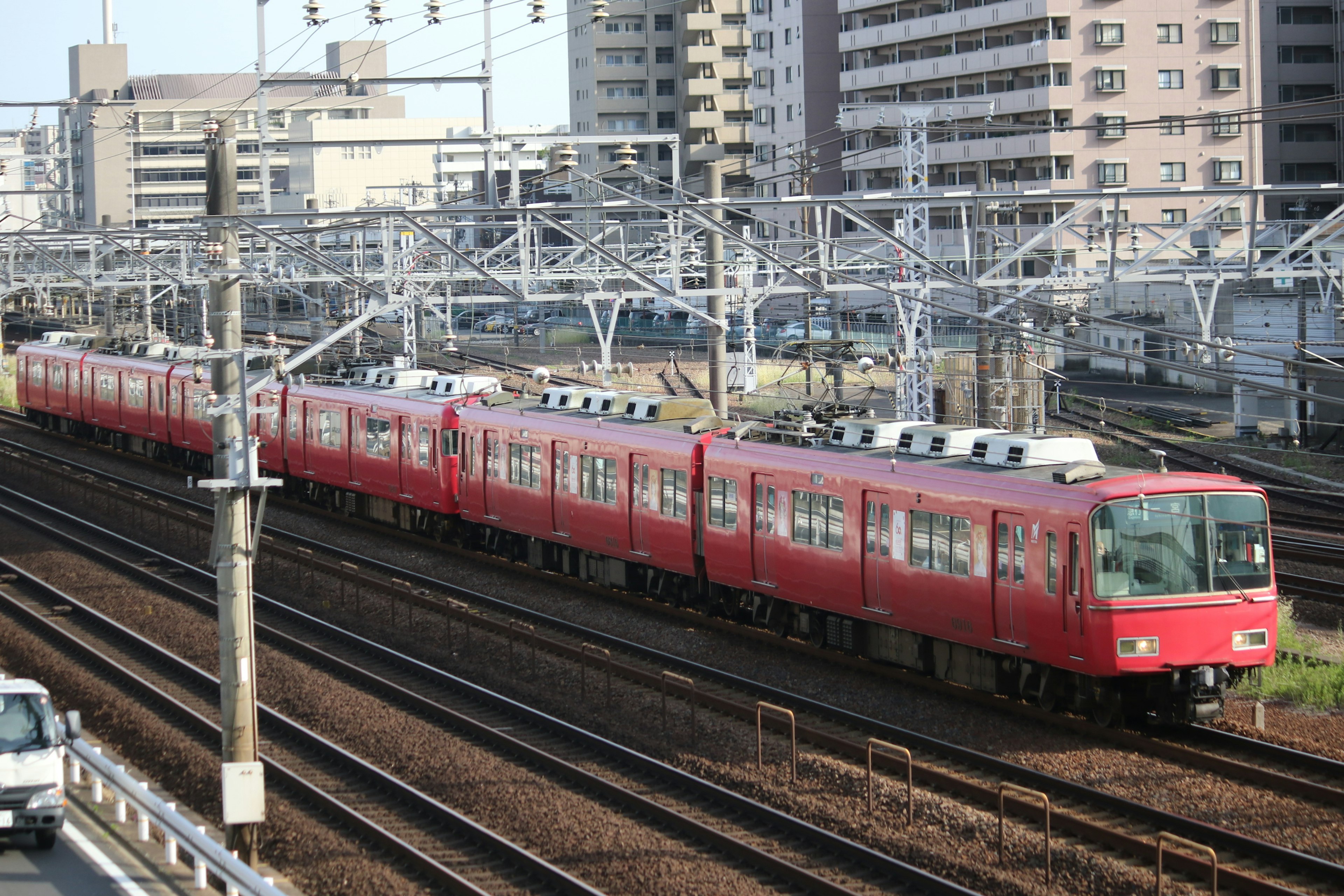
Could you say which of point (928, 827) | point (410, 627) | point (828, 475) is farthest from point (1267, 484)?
point (928, 827)

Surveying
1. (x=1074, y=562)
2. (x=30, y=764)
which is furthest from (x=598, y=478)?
(x=30, y=764)

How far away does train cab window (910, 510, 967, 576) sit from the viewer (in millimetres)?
13352

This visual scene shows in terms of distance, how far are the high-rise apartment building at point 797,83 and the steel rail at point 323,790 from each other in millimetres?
44335

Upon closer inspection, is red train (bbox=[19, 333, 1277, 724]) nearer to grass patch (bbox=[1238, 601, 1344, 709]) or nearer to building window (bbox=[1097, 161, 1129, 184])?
grass patch (bbox=[1238, 601, 1344, 709])

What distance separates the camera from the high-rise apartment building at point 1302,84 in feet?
182

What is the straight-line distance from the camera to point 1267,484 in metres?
27.4

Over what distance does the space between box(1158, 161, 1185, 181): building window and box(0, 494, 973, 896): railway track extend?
41.1 metres

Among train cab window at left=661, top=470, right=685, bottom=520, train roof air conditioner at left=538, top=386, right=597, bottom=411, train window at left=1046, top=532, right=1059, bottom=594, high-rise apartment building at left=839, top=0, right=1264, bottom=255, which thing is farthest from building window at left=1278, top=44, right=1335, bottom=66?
train window at left=1046, top=532, right=1059, bottom=594

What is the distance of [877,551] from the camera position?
47.4 ft

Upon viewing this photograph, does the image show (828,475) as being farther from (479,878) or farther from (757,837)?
(479,878)

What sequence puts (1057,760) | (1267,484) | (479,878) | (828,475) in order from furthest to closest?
(1267,484) < (828,475) < (1057,760) < (479,878)

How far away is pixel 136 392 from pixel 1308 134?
4400cm

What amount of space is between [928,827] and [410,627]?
29.4ft

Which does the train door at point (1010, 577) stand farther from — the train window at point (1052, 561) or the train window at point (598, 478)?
the train window at point (598, 478)
